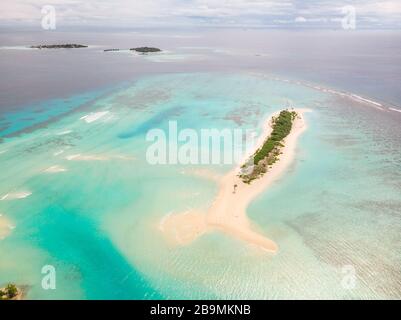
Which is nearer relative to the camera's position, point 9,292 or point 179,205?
point 9,292

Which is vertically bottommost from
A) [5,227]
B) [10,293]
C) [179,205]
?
[10,293]

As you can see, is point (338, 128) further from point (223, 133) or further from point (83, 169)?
point (83, 169)

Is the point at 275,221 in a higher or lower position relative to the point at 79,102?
lower

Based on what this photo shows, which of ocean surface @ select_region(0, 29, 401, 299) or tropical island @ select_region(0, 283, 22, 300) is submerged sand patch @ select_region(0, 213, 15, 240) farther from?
tropical island @ select_region(0, 283, 22, 300)

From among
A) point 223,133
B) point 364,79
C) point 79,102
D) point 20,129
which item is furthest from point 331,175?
point 364,79

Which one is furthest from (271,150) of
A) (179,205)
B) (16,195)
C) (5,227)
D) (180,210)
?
(5,227)

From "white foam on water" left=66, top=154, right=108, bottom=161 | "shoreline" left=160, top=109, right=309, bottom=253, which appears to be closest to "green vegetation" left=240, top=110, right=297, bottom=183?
"shoreline" left=160, top=109, right=309, bottom=253

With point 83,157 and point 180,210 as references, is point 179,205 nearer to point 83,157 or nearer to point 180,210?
point 180,210
